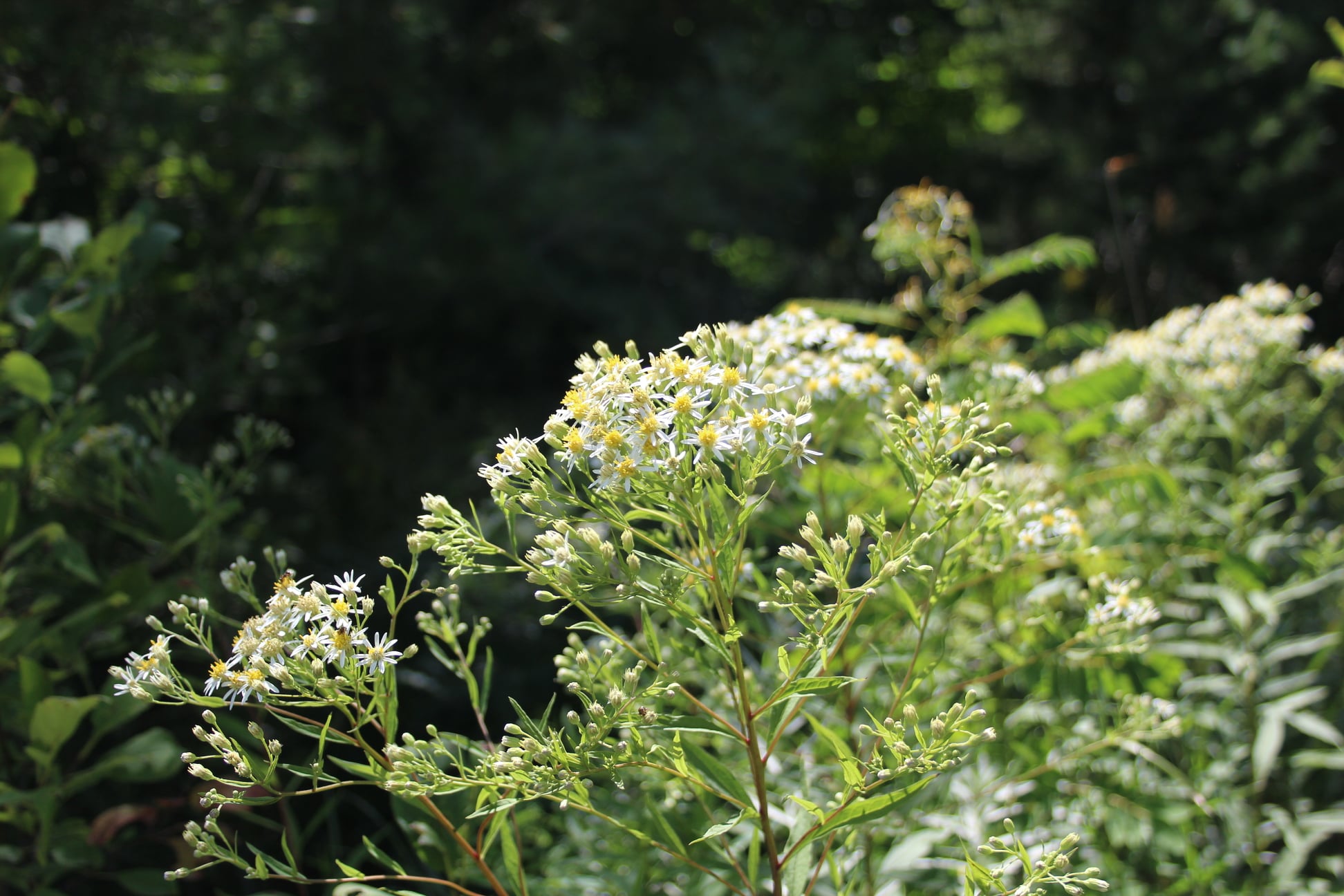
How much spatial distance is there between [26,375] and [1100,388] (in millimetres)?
2046

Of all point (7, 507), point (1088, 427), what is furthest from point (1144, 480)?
point (7, 507)

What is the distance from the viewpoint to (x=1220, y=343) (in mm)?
2043

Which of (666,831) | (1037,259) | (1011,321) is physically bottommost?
(666,831)

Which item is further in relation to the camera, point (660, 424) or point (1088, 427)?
point (1088, 427)

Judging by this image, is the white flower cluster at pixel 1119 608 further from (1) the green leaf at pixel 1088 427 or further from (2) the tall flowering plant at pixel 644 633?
(1) the green leaf at pixel 1088 427

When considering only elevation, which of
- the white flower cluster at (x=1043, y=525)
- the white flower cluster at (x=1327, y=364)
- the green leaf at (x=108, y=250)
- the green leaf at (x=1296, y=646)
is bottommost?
the green leaf at (x=1296, y=646)

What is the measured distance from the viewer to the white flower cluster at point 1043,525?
127cm

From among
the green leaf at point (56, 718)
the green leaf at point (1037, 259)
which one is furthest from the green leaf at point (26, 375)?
the green leaf at point (1037, 259)

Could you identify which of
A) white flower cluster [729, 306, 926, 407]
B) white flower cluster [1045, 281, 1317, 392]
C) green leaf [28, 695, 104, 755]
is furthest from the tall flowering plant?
white flower cluster [1045, 281, 1317, 392]

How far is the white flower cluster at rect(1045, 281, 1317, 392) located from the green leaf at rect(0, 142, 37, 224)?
2.17 meters

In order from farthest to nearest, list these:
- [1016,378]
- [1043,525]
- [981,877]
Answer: [1016,378], [1043,525], [981,877]

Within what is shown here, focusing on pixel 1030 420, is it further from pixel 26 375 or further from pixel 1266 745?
pixel 26 375

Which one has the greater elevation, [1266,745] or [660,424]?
[660,424]

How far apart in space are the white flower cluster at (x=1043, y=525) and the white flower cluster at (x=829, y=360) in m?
0.28
